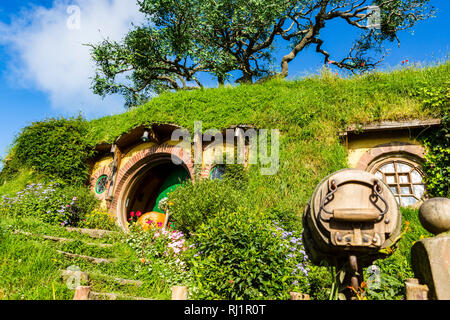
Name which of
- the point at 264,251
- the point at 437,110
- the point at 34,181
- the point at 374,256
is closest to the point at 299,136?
the point at 437,110

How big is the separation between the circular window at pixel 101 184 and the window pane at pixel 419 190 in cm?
964

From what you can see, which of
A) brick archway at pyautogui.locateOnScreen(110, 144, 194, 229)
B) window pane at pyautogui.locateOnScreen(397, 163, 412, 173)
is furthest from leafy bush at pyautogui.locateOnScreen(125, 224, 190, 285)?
Result: window pane at pyautogui.locateOnScreen(397, 163, 412, 173)

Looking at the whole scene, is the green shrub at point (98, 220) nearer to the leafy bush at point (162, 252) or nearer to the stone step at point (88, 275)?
the leafy bush at point (162, 252)

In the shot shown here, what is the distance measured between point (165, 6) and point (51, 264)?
12.4m

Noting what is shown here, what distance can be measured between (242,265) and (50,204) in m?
7.16

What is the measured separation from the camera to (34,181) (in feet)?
32.3

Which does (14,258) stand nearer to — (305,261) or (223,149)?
(305,261)

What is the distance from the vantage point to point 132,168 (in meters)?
10.0

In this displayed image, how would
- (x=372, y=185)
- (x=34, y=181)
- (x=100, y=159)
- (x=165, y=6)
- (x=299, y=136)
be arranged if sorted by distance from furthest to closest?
(x=165, y=6) < (x=100, y=159) < (x=34, y=181) < (x=299, y=136) < (x=372, y=185)

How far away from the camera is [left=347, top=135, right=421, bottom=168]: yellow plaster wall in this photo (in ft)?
23.1

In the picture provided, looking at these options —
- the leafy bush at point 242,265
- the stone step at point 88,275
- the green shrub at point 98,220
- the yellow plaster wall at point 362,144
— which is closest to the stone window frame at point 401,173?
the yellow plaster wall at point 362,144

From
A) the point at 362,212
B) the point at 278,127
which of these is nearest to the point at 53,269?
the point at 362,212

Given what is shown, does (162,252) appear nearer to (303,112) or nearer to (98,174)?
(303,112)

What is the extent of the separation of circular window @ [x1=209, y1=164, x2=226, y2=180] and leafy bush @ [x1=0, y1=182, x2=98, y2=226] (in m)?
4.23
